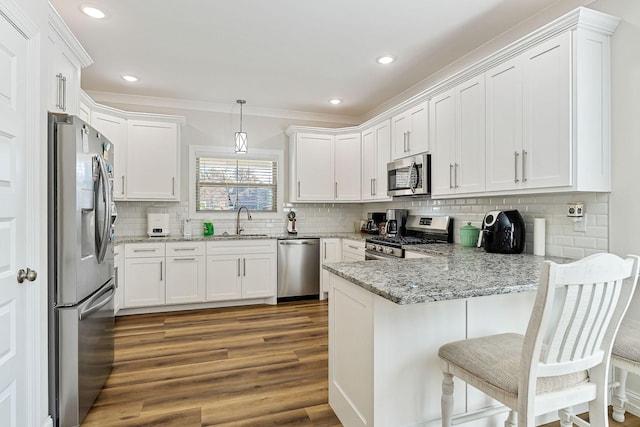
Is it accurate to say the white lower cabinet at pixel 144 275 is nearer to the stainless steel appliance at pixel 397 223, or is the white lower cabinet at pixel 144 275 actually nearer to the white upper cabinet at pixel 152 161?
the white upper cabinet at pixel 152 161

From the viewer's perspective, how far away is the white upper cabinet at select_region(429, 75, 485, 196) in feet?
9.25

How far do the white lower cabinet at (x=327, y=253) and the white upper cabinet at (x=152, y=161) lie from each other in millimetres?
1986

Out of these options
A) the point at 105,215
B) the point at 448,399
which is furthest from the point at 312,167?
the point at 448,399

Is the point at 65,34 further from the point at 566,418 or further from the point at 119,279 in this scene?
the point at 566,418

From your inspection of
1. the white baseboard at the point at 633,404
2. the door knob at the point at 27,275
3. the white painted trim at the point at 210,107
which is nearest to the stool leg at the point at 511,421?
the white baseboard at the point at 633,404

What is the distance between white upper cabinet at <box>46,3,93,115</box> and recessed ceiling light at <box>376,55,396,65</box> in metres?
2.52

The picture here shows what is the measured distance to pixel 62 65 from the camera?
2.39 m

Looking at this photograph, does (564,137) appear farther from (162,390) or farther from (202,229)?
(202,229)

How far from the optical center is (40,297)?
1.77 m

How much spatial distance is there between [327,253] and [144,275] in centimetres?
223

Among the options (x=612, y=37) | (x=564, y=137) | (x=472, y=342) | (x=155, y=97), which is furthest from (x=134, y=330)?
(x=612, y=37)

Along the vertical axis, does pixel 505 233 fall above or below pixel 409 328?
above

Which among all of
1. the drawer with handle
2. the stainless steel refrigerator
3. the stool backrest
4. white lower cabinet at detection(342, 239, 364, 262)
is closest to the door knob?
the stainless steel refrigerator

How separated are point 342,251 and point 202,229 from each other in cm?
194
